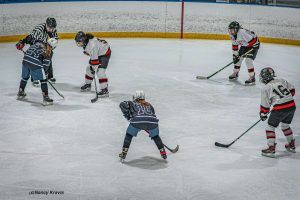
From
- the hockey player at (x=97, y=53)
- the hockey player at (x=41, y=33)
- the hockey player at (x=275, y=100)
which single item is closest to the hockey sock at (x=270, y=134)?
the hockey player at (x=275, y=100)

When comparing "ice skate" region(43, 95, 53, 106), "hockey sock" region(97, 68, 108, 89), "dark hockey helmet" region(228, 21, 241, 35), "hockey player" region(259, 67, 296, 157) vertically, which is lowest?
"ice skate" region(43, 95, 53, 106)

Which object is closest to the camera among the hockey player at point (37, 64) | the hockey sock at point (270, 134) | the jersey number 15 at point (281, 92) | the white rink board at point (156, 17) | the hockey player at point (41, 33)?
the jersey number 15 at point (281, 92)

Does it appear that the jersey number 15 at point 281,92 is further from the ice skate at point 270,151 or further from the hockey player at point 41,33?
the hockey player at point 41,33

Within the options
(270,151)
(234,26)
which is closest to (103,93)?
(234,26)

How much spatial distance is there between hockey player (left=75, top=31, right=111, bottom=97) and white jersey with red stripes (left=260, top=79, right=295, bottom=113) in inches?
105

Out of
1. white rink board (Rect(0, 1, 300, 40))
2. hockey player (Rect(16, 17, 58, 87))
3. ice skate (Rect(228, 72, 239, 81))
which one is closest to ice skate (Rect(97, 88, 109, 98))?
hockey player (Rect(16, 17, 58, 87))

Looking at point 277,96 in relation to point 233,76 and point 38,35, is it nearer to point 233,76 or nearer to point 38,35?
point 233,76

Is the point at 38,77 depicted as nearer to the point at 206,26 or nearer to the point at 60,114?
the point at 60,114

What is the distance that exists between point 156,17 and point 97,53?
5088mm

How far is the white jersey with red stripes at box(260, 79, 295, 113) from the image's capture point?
4.92 m

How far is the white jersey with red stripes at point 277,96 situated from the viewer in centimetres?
492

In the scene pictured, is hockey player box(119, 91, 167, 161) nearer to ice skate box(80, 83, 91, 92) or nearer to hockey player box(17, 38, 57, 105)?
hockey player box(17, 38, 57, 105)

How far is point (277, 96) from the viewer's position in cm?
492

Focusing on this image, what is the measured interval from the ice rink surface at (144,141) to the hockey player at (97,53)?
24 cm
